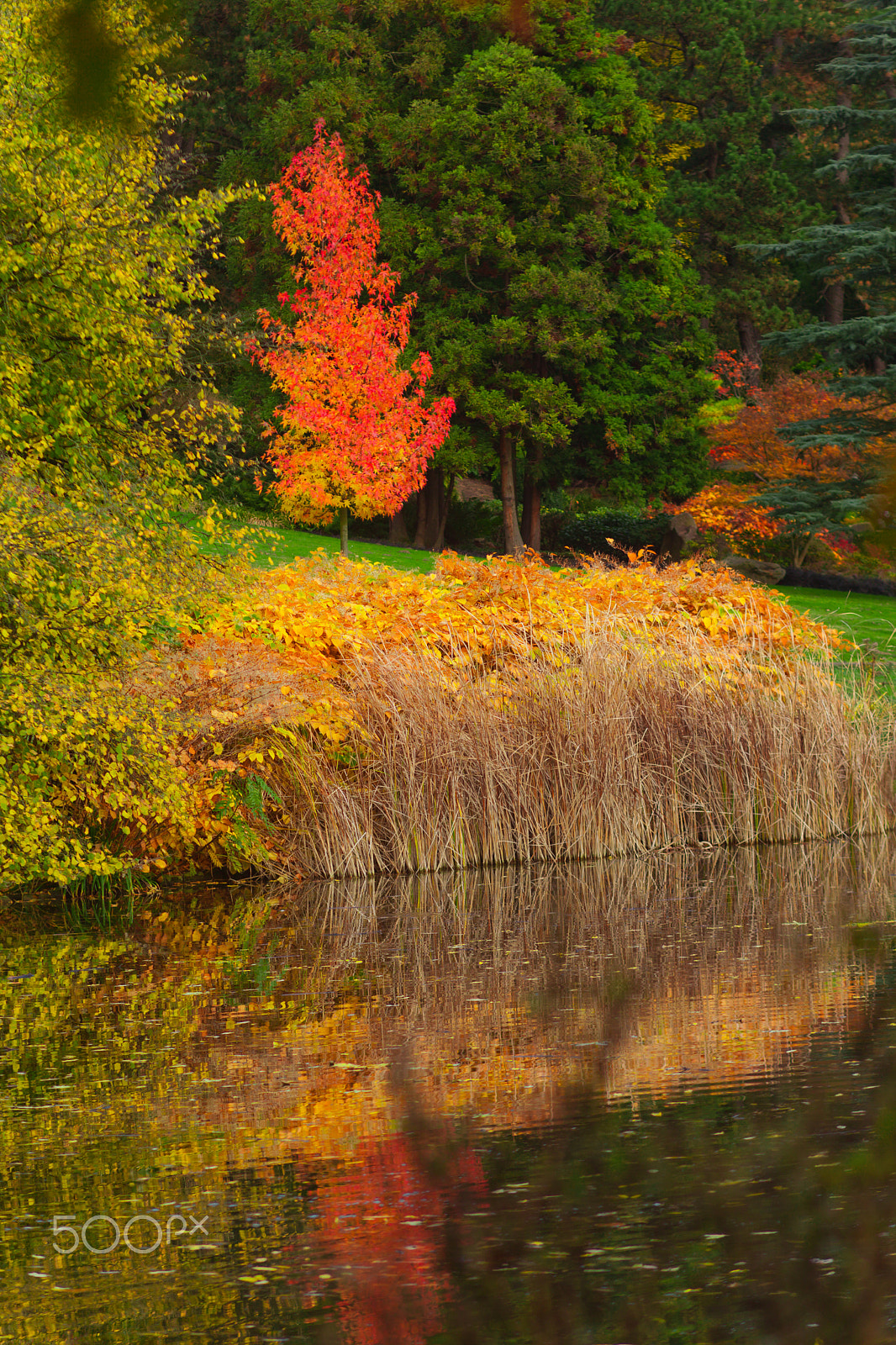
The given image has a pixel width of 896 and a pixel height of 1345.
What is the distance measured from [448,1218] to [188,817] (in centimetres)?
503

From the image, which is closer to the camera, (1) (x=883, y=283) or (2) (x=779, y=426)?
(1) (x=883, y=283)

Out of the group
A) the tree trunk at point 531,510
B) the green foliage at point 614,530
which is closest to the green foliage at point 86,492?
the tree trunk at point 531,510

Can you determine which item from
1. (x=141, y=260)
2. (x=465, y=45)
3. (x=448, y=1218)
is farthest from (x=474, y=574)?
(x=465, y=45)

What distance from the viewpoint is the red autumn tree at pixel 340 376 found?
70.8 feet

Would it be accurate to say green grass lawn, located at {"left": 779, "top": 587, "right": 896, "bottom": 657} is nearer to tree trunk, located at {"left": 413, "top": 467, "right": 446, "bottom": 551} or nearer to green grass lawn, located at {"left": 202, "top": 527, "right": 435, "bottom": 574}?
green grass lawn, located at {"left": 202, "top": 527, "right": 435, "bottom": 574}

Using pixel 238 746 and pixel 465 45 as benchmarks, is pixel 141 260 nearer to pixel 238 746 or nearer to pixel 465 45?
pixel 238 746

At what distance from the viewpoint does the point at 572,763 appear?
9.19 m

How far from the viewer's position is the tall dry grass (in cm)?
903

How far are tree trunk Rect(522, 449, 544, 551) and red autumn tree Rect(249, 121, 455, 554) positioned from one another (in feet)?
20.1

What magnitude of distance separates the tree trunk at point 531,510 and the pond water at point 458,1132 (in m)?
22.6

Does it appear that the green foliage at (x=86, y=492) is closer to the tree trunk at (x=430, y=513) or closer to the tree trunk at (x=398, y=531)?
the tree trunk at (x=430, y=513)

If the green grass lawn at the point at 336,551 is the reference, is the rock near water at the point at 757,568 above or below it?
below

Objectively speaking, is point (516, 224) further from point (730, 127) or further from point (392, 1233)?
point (392, 1233)

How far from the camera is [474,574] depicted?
35.4 feet
